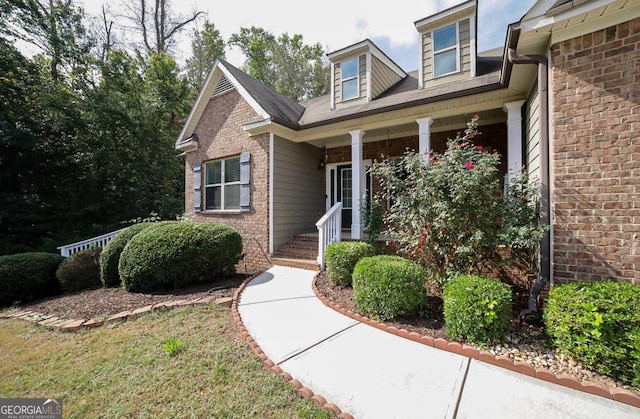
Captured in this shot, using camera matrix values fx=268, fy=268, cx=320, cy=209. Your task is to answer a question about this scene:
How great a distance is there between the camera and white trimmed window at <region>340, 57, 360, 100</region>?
7461mm

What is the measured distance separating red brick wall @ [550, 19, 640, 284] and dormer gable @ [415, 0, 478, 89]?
2.97 metres

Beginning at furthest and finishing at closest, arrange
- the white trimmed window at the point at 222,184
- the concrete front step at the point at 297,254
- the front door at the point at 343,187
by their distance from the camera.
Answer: the front door at the point at 343,187, the white trimmed window at the point at 222,184, the concrete front step at the point at 297,254

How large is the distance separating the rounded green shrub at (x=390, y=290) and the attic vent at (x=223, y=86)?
7.34 meters

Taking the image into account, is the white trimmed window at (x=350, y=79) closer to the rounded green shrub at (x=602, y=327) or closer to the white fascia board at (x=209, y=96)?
the white fascia board at (x=209, y=96)

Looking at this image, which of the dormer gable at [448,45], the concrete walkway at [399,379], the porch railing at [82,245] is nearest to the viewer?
the concrete walkway at [399,379]

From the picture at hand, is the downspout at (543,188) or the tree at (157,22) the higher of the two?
the tree at (157,22)

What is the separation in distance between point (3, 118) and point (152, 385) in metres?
13.9

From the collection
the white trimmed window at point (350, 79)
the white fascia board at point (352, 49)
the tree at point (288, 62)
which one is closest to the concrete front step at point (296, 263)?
→ the white trimmed window at point (350, 79)

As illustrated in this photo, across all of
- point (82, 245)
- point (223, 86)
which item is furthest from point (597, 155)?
point (82, 245)

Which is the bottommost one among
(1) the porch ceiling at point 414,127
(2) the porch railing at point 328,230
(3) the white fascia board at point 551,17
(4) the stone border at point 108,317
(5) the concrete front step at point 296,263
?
(4) the stone border at point 108,317

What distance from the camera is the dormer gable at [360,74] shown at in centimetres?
723

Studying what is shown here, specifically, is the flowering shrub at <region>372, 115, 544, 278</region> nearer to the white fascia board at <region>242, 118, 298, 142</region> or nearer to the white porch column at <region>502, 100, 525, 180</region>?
the white porch column at <region>502, 100, 525, 180</region>

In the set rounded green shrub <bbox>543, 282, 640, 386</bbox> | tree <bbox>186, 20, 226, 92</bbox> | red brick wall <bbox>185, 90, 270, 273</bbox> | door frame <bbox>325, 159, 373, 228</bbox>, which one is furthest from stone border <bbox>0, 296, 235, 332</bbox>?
tree <bbox>186, 20, 226, 92</bbox>

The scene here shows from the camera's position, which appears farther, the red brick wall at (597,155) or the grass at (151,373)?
the red brick wall at (597,155)
